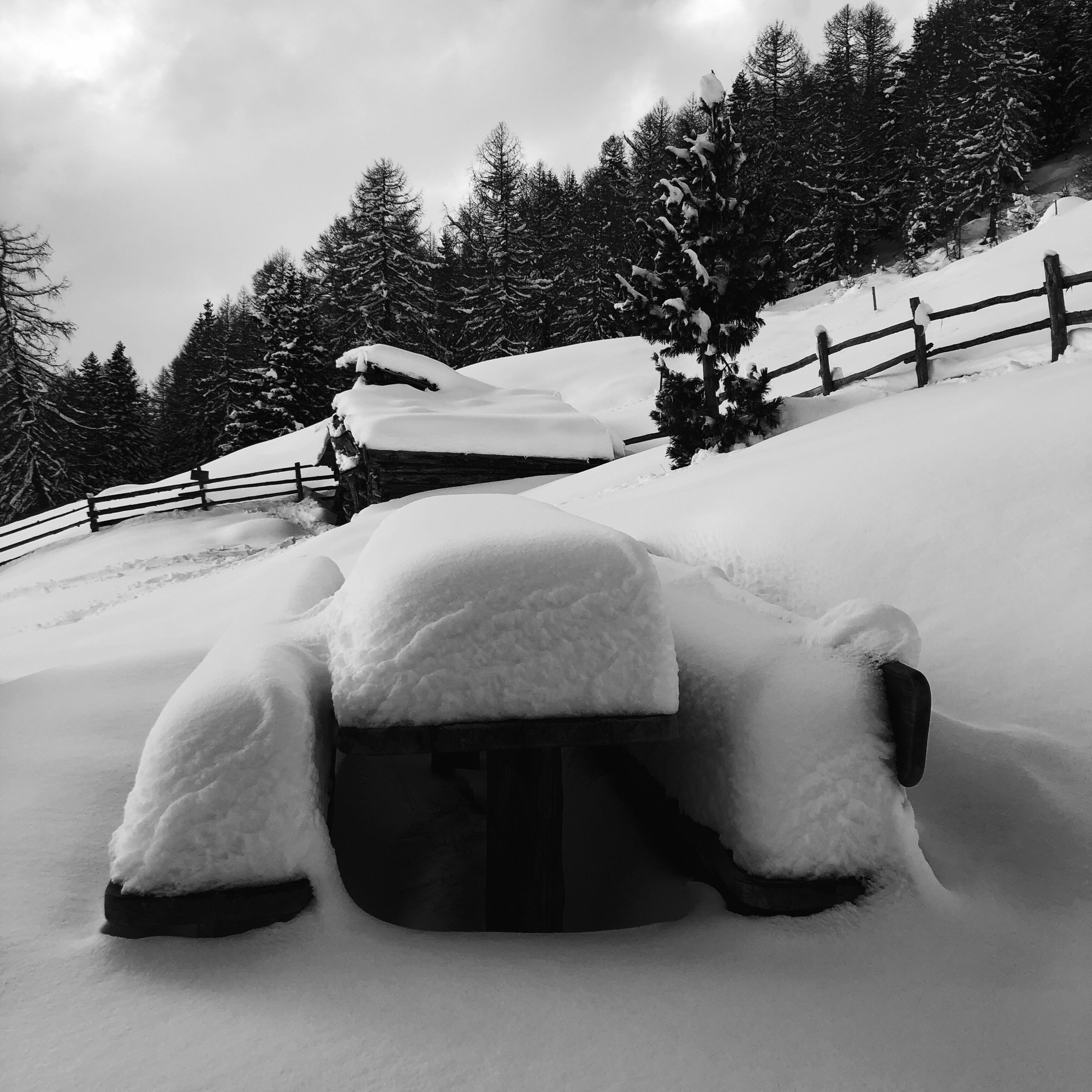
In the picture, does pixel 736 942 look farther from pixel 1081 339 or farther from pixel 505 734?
pixel 1081 339

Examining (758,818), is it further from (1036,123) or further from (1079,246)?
(1036,123)

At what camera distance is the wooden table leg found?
2482 mm

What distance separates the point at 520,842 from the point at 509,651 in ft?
2.61

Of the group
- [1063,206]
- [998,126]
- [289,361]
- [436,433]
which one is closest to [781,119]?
[998,126]

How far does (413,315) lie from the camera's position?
33281 mm

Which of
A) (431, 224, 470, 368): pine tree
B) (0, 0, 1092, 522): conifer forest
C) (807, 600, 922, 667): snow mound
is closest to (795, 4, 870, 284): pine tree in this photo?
(0, 0, 1092, 522): conifer forest

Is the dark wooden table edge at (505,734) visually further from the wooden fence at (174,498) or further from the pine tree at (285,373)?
the pine tree at (285,373)

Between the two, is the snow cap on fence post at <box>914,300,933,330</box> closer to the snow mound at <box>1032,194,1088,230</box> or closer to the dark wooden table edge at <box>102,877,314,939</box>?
the dark wooden table edge at <box>102,877,314,939</box>

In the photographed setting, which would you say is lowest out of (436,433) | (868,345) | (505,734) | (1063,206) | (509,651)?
(505,734)

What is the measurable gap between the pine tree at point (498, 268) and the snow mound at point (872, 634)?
34518 millimetres

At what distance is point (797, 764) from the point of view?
2.22 metres

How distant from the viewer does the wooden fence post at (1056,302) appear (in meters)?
9.30

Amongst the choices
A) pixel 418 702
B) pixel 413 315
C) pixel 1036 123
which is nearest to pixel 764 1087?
pixel 418 702

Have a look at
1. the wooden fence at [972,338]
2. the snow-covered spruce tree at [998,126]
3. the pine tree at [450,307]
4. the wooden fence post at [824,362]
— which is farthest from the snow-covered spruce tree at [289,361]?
the snow-covered spruce tree at [998,126]
